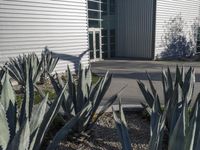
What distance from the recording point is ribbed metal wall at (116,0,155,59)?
18953 millimetres

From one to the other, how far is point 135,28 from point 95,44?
3.38 m

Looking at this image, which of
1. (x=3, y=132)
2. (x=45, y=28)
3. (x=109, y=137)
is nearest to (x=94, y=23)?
(x=45, y=28)

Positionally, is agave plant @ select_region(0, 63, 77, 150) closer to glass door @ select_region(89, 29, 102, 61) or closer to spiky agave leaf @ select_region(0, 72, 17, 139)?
spiky agave leaf @ select_region(0, 72, 17, 139)

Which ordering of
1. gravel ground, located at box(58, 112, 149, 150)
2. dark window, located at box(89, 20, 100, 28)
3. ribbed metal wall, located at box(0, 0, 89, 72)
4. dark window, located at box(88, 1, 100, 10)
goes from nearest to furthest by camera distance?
gravel ground, located at box(58, 112, 149, 150), ribbed metal wall, located at box(0, 0, 89, 72), dark window, located at box(88, 1, 100, 10), dark window, located at box(89, 20, 100, 28)

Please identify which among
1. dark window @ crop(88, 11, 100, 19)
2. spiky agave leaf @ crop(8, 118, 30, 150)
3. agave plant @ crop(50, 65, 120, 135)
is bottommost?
agave plant @ crop(50, 65, 120, 135)

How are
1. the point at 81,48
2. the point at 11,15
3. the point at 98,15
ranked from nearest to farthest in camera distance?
1. the point at 11,15
2. the point at 81,48
3. the point at 98,15

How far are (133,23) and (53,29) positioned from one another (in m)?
9.51

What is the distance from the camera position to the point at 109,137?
398cm

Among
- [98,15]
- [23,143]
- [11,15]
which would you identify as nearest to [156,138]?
[23,143]

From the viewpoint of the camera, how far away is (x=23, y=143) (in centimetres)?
190

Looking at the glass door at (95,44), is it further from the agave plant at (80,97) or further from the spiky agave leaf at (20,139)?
the spiky agave leaf at (20,139)

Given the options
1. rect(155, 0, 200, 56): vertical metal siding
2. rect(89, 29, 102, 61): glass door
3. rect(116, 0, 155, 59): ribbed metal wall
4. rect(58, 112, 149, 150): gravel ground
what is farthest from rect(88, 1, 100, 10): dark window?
rect(58, 112, 149, 150): gravel ground

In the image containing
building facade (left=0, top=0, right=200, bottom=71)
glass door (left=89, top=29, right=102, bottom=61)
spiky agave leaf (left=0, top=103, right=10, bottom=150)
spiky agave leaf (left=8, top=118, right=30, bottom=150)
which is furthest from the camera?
glass door (left=89, top=29, right=102, bottom=61)

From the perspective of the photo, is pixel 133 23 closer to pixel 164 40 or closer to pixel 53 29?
pixel 164 40
